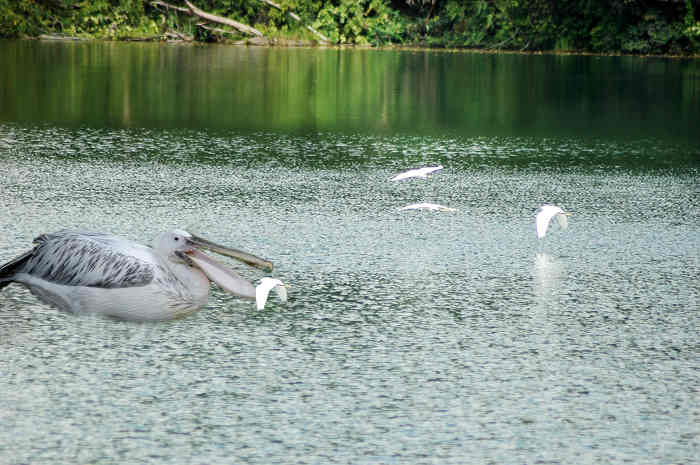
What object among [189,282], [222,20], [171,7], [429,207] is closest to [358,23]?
[222,20]

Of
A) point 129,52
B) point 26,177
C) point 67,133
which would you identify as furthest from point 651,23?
point 26,177

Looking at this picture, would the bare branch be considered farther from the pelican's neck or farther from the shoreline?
the pelican's neck

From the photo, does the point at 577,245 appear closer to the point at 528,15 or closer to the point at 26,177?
the point at 26,177

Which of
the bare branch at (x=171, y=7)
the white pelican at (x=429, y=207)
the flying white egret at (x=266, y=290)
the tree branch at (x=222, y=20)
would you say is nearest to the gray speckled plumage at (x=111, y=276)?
the flying white egret at (x=266, y=290)

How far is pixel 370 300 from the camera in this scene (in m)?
4.52

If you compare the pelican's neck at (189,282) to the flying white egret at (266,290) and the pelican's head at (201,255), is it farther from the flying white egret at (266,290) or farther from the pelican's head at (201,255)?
the flying white egret at (266,290)

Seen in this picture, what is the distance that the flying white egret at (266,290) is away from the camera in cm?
434

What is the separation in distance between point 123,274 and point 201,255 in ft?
1.22

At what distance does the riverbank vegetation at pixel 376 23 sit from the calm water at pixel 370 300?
16.0 metres

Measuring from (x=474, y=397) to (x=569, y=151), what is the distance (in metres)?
6.48

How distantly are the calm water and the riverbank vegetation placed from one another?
52.6 feet

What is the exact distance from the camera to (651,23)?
2666 cm

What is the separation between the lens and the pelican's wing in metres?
4.11

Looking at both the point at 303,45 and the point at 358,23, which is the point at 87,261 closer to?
the point at 303,45
